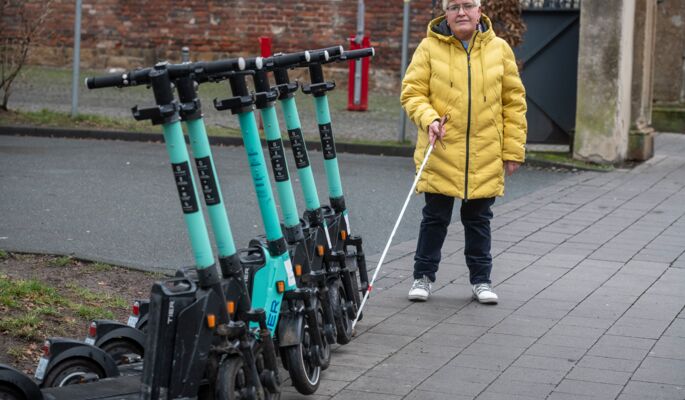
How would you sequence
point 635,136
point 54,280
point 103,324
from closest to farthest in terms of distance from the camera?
point 103,324 < point 54,280 < point 635,136

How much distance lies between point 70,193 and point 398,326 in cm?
545

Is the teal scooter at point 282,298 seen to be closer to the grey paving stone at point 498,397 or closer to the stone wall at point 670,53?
the grey paving stone at point 498,397

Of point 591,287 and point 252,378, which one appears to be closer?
point 252,378

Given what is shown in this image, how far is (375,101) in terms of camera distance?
23.1 m

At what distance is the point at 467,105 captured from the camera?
7.35 meters

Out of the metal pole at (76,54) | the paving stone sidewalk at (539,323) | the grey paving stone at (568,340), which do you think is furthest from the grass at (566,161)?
the grey paving stone at (568,340)

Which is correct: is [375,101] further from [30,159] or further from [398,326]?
[398,326]

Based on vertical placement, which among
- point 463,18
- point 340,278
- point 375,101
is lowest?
point 375,101

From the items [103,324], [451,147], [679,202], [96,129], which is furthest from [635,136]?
[103,324]

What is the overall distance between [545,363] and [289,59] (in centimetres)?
195

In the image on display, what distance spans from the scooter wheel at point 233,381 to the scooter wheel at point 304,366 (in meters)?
0.59

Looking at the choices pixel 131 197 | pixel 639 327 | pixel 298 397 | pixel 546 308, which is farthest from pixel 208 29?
pixel 298 397

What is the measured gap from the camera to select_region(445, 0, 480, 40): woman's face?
7.30 meters

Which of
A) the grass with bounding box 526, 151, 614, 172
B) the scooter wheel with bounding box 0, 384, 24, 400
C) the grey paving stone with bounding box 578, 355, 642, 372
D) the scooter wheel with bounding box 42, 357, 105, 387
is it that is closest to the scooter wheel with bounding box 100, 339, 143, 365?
the scooter wheel with bounding box 42, 357, 105, 387
